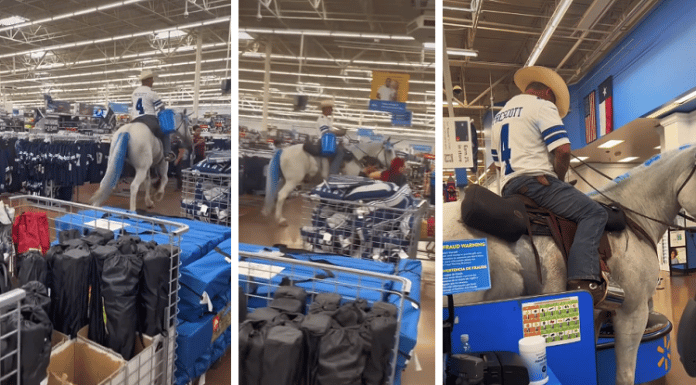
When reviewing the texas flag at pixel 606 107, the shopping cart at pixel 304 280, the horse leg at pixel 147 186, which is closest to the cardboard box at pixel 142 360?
the shopping cart at pixel 304 280

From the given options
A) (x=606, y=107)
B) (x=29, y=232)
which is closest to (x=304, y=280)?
(x=29, y=232)

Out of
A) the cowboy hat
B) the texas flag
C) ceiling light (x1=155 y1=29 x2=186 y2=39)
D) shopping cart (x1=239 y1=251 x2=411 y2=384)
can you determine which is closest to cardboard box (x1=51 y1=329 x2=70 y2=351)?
shopping cart (x1=239 y1=251 x2=411 y2=384)

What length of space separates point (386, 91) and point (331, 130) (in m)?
0.24

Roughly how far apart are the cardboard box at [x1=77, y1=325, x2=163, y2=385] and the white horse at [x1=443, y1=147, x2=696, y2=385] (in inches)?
49.6

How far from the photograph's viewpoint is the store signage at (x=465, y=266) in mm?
1633

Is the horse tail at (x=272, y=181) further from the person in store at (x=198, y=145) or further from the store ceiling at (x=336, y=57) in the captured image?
the person in store at (x=198, y=145)

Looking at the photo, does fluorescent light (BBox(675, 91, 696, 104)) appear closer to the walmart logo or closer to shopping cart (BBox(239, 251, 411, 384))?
the walmart logo

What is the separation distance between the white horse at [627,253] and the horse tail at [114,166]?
2.52m

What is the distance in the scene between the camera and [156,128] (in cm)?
317

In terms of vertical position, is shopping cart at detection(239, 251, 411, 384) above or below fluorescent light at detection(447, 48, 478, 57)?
below

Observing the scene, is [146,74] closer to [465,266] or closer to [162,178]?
[162,178]

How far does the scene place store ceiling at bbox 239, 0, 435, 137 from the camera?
1465 mm

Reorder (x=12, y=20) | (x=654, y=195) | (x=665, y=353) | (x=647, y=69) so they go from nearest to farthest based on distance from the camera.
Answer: (x=654, y=195)
(x=665, y=353)
(x=647, y=69)
(x=12, y=20)

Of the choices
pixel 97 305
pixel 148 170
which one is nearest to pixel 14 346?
pixel 97 305
